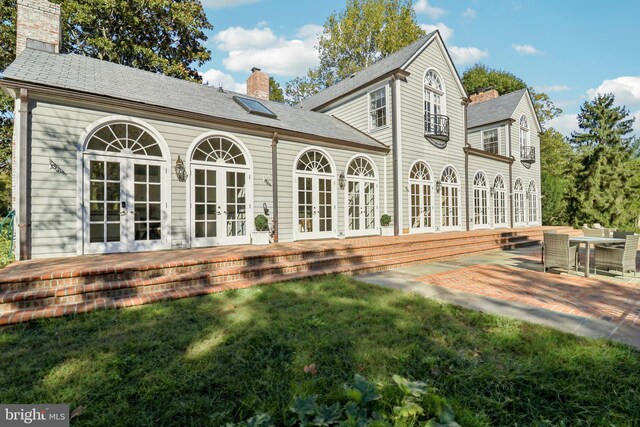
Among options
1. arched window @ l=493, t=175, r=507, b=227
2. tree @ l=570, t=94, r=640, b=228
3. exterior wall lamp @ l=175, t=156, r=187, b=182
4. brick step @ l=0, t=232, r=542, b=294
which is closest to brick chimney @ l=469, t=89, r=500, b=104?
tree @ l=570, t=94, r=640, b=228

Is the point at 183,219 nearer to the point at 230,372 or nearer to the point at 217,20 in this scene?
the point at 230,372

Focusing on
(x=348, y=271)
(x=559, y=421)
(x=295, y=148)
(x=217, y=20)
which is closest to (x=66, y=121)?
(x=295, y=148)

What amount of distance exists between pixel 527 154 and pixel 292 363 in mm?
19670

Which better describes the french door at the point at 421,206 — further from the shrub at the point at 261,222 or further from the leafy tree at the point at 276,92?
the leafy tree at the point at 276,92

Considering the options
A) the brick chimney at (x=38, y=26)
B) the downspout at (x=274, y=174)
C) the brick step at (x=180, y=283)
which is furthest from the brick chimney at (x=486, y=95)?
the brick chimney at (x=38, y=26)

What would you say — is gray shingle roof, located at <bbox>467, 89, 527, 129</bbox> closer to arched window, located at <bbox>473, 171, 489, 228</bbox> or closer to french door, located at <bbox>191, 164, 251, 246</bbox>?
arched window, located at <bbox>473, 171, 489, 228</bbox>

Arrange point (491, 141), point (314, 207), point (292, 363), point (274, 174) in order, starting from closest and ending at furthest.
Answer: point (292, 363), point (274, 174), point (314, 207), point (491, 141)

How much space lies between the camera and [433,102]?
12.7m

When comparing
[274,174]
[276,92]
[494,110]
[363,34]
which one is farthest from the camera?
[276,92]

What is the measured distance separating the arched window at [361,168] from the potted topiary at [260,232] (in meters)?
3.84

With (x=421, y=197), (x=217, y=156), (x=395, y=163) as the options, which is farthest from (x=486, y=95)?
(x=217, y=156)

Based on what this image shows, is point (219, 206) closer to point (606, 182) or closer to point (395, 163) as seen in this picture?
point (395, 163)

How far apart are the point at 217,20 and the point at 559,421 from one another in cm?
2114

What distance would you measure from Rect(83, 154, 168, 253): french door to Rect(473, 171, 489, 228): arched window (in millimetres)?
13157
